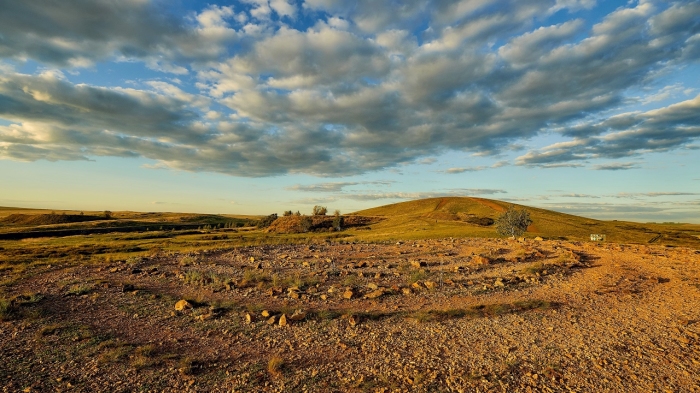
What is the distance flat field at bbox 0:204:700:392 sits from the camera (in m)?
9.52

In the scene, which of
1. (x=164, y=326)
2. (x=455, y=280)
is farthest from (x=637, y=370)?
(x=164, y=326)

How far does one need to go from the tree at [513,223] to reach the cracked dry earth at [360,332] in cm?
2344

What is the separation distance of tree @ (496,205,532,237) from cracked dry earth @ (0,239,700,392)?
2344cm

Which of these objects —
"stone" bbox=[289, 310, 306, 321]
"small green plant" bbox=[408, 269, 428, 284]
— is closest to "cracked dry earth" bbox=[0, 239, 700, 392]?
"stone" bbox=[289, 310, 306, 321]

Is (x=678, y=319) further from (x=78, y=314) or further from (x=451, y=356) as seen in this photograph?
(x=78, y=314)

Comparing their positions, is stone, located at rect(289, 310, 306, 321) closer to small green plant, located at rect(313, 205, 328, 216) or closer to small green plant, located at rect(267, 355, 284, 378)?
small green plant, located at rect(267, 355, 284, 378)

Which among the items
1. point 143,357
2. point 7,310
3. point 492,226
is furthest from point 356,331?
point 492,226

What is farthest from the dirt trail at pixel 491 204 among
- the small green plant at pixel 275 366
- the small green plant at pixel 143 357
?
the small green plant at pixel 143 357

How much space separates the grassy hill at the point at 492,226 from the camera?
70688 millimetres

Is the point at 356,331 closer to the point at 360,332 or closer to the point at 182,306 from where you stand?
the point at 360,332

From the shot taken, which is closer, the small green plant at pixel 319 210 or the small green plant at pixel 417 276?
the small green plant at pixel 417 276

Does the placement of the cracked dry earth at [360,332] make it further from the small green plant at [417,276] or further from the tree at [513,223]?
the tree at [513,223]

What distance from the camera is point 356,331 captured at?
12781 millimetres

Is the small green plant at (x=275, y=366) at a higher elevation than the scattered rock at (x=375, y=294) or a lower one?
lower
